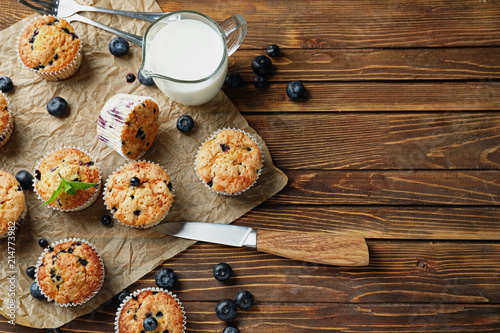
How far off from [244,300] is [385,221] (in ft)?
4.14

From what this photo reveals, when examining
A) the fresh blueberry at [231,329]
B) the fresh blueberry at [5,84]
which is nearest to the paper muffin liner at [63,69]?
the fresh blueberry at [5,84]

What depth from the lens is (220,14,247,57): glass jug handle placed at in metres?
3.17

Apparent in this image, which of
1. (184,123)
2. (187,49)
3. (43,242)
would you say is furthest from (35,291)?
(187,49)

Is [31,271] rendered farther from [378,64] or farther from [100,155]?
[378,64]

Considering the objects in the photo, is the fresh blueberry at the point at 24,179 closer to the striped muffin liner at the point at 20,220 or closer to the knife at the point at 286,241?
the striped muffin liner at the point at 20,220

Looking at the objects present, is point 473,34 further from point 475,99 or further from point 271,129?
point 271,129

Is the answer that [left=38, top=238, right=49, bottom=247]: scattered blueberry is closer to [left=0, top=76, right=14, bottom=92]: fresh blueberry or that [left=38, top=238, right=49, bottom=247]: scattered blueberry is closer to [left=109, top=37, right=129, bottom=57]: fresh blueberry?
[left=0, top=76, right=14, bottom=92]: fresh blueberry

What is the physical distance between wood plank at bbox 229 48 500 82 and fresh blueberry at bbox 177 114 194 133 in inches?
22.9

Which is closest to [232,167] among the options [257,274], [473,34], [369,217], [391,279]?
[257,274]

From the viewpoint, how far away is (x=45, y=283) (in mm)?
3152

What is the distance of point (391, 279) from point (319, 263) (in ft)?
1.96

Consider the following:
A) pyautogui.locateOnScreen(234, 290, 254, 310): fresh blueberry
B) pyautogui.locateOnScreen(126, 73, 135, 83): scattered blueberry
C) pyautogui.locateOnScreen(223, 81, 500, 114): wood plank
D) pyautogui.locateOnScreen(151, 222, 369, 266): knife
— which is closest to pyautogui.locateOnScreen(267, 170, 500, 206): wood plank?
pyautogui.locateOnScreen(151, 222, 369, 266): knife

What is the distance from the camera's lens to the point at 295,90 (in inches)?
140

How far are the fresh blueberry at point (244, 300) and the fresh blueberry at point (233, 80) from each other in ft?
5.33
